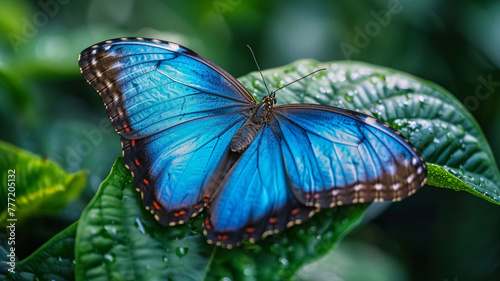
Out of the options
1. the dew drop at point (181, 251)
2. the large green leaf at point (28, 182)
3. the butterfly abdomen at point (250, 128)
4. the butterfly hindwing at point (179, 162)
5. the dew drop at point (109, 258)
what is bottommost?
the large green leaf at point (28, 182)

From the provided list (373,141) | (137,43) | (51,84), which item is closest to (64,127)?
(51,84)

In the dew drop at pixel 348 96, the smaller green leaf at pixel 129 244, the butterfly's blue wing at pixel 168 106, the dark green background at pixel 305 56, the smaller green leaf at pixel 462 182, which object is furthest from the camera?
the dark green background at pixel 305 56

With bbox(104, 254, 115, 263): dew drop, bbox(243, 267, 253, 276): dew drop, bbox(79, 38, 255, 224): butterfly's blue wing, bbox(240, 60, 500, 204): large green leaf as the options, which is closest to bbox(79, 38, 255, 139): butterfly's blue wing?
bbox(79, 38, 255, 224): butterfly's blue wing

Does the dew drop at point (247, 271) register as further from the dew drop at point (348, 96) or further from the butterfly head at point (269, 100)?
the dew drop at point (348, 96)

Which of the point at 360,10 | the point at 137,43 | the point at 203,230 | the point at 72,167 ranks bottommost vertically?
the point at 72,167

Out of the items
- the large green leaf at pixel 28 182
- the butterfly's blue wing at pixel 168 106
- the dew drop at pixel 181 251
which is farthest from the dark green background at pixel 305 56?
the dew drop at pixel 181 251

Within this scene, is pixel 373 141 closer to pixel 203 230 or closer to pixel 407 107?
pixel 407 107

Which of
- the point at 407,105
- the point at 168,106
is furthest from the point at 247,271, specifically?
the point at 407,105

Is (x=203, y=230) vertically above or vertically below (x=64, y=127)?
above
